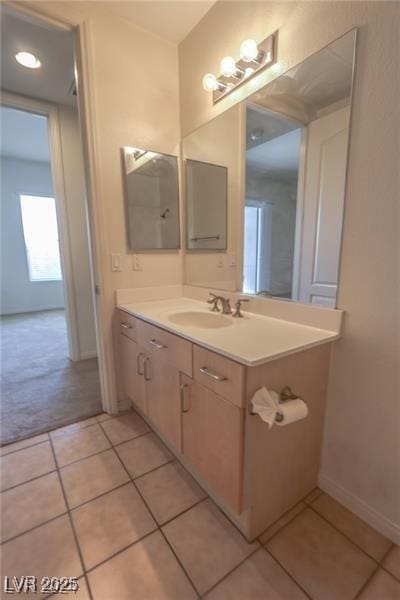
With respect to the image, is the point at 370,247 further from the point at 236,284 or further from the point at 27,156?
the point at 27,156

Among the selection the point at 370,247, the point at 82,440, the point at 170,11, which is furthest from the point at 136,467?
the point at 170,11

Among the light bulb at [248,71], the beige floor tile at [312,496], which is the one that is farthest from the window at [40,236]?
the beige floor tile at [312,496]

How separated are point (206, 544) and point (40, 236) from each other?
583 cm

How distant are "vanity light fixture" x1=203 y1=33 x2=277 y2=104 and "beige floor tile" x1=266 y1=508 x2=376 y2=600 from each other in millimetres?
2197

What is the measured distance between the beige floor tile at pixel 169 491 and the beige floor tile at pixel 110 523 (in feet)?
0.15

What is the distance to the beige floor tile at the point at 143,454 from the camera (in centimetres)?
153

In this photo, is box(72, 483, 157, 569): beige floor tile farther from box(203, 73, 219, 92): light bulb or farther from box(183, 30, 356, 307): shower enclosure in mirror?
box(203, 73, 219, 92): light bulb

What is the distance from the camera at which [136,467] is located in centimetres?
153

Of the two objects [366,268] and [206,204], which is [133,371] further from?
[366,268]

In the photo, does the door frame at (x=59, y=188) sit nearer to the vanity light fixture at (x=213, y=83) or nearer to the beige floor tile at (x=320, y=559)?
the vanity light fixture at (x=213, y=83)

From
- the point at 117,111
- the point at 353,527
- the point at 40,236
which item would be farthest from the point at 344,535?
the point at 40,236

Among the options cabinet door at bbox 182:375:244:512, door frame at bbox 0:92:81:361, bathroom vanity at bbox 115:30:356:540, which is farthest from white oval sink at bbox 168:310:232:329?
door frame at bbox 0:92:81:361

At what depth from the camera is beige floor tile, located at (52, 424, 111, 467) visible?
1619 millimetres

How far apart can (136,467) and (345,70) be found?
7.06 ft
